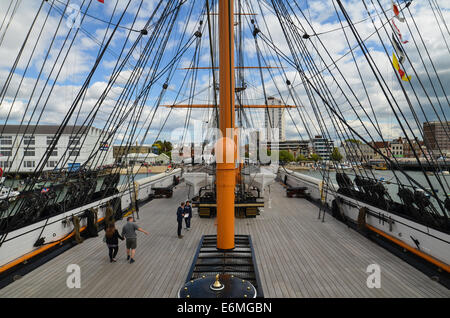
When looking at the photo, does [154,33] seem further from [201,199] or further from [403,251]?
[403,251]

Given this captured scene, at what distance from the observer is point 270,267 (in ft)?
17.9

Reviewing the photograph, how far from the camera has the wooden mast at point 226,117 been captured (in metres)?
4.91

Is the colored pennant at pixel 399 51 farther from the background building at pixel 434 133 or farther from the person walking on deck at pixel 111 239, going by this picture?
the person walking on deck at pixel 111 239

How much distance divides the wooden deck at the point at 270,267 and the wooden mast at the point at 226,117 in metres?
1.31

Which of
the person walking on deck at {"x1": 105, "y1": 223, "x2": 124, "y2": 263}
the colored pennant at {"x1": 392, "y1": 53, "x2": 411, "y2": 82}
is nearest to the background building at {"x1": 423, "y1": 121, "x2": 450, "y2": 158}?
the colored pennant at {"x1": 392, "y1": 53, "x2": 411, "y2": 82}

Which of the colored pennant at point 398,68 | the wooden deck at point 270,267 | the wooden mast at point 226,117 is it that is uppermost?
the colored pennant at point 398,68

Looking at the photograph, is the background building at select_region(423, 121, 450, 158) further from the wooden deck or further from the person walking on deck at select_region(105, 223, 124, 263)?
the person walking on deck at select_region(105, 223, 124, 263)

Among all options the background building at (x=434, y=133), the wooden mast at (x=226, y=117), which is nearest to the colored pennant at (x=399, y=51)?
the background building at (x=434, y=133)

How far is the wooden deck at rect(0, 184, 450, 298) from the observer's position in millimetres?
4516

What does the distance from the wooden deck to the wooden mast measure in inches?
51.4

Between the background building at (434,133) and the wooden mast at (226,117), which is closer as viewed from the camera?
the wooden mast at (226,117)

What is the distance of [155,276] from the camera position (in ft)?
16.7

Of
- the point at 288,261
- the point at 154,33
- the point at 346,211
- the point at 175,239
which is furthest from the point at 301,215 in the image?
the point at 154,33

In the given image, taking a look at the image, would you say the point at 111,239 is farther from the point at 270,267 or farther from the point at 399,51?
the point at 399,51
